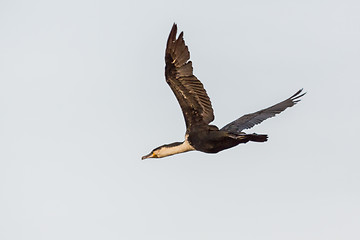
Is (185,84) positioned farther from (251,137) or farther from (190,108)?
(251,137)

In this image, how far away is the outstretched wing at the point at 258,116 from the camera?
22.3m

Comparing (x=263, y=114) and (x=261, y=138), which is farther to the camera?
(x=263, y=114)

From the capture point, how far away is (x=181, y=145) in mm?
20906

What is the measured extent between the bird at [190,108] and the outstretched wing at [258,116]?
81cm

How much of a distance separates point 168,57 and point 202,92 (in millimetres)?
1250

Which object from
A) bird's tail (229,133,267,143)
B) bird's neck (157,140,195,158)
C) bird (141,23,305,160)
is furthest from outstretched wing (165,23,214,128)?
bird's tail (229,133,267,143)

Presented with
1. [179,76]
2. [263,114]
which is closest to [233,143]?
[179,76]

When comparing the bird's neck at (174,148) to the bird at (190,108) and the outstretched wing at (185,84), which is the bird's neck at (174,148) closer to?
the bird at (190,108)

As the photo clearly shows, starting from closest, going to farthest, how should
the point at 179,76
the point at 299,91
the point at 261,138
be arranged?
the point at 261,138
the point at 179,76
the point at 299,91

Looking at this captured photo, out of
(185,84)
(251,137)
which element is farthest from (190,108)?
(251,137)

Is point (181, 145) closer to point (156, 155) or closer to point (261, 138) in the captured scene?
point (156, 155)

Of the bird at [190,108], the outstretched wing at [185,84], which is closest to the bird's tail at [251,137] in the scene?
the bird at [190,108]

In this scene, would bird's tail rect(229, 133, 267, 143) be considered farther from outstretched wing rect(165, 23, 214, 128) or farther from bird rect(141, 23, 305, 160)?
outstretched wing rect(165, 23, 214, 128)

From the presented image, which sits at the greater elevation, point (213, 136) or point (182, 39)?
point (182, 39)
